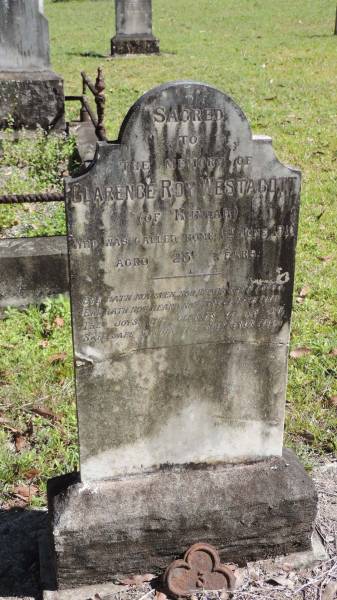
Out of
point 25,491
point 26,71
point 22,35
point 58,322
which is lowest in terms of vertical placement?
point 25,491

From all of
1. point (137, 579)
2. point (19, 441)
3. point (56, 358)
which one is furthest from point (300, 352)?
point (137, 579)

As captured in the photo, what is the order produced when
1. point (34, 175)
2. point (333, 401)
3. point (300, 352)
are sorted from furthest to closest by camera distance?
point (34, 175)
point (300, 352)
point (333, 401)

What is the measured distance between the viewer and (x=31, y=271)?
5086mm

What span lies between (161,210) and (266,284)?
55cm

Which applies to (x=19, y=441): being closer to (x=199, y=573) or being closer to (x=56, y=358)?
(x=56, y=358)

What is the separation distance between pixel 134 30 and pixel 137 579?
50.7 feet

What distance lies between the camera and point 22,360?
464 cm

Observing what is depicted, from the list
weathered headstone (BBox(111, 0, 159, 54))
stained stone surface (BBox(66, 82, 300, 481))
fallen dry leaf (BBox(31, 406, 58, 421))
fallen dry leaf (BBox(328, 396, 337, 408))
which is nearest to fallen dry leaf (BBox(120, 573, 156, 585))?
stained stone surface (BBox(66, 82, 300, 481))

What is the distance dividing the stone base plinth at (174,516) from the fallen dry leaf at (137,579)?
2 centimetres

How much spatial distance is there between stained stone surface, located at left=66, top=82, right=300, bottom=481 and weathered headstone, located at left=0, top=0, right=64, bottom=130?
20.3 ft

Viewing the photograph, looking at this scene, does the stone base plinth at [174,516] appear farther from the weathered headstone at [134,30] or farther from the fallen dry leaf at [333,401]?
the weathered headstone at [134,30]

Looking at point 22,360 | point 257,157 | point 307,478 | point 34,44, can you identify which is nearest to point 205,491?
point 307,478

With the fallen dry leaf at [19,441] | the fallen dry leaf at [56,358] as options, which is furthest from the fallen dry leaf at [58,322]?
the fallen dry leaf at [19,441]

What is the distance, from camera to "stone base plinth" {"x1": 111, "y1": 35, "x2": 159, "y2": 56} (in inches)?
648
